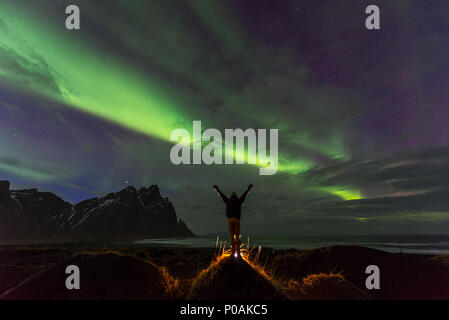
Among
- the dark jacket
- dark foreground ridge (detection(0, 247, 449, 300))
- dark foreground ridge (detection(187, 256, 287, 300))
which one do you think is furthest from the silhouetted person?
dark foreground ridge (detection(0, 247, 449, 300))

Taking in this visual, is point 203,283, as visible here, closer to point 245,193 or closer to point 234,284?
point 234,284

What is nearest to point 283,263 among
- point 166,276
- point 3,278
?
point 166,276

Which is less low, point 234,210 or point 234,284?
point 234,210

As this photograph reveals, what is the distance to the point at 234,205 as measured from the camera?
1016 cm

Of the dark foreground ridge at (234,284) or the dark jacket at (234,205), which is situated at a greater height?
the dark jacket at (234,205)

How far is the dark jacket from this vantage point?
1016 cm

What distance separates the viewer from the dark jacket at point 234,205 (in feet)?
33.3

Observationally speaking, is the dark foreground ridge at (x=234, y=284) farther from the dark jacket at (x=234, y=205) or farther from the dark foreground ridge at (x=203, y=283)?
the dark jacket at (x=234, y=205)

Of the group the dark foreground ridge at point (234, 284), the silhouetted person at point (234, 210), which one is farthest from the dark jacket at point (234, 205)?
the dark foreground ridge at point (234, 284)

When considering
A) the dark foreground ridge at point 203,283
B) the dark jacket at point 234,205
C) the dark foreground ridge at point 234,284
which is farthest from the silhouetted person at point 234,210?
the dark foreground ridge at point 203,283

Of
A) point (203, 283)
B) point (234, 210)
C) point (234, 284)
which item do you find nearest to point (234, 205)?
point (234, 210)

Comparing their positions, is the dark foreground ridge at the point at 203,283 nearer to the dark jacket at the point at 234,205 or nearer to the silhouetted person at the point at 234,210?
the silhouetted person at the point at 234,210

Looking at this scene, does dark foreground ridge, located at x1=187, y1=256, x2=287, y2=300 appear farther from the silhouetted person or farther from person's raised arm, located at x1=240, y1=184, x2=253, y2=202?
person's raised arm, located at x1=240, y1=184, x2=253, y2=202

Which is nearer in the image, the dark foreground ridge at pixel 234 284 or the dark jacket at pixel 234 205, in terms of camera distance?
the dark foreground ridge at pixel 234 284
